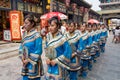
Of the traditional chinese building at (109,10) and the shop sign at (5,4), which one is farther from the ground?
the traditional chinese building at (109,10)

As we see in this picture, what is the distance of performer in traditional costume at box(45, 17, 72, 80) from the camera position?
291 centimetres

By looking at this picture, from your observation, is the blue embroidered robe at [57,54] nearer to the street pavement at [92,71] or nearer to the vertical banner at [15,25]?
the street pavement at [92,71]

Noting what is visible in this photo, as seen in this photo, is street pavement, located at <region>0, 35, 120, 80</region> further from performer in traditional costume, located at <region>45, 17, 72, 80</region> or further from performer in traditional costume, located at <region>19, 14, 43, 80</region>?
performer in traditional costume, located at <region>45, 17, 72, 80</region>

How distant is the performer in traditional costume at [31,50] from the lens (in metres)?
3.12

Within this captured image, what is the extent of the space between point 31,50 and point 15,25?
8563 millimetres

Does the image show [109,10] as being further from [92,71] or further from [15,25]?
[92,71]

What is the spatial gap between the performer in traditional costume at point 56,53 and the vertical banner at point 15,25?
28.5 ft

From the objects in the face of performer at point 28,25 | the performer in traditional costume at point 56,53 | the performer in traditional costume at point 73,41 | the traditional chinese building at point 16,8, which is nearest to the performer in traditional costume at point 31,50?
the face of performer at point 28,25

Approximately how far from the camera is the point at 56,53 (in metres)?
2.94

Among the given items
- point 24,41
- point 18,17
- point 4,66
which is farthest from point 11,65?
point 18,17

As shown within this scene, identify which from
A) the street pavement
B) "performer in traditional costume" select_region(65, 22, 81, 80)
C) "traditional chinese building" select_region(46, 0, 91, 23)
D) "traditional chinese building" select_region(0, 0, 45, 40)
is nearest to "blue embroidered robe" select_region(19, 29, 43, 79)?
"performer in traditional costume" select_region(65, 22, 81, 80)

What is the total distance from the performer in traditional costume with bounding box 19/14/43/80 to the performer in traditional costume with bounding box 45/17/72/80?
0.26 metres

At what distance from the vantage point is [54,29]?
9.62 feet

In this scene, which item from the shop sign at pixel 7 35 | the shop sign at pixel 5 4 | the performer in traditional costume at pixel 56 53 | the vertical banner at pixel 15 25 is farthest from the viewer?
the shop sign at pixel 7 35
